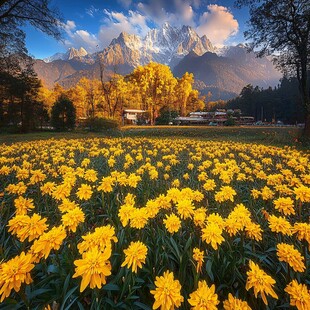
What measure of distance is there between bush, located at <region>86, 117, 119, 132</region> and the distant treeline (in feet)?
208

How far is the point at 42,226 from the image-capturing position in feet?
5.41

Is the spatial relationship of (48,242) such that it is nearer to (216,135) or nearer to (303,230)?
(303,230)

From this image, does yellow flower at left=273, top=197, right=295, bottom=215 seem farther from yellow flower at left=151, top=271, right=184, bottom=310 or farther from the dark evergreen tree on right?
the dark evergreen tree on right

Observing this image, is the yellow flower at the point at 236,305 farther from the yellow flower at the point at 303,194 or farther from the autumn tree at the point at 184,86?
the autumn tree at the point at 184,86

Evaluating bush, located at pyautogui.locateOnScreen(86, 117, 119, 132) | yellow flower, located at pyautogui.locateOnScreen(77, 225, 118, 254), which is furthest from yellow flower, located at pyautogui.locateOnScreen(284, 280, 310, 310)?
bush, located at pyautogui.locateOnScreen(86, 117, 119, 132)

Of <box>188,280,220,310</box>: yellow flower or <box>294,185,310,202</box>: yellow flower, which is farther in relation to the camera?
<box>294,185,310,202</box>: yellow flower

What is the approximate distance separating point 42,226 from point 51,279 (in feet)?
1.80

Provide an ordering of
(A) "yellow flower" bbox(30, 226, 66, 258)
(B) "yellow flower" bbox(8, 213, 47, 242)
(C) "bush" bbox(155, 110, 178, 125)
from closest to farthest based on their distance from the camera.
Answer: (A) "yellow flower" bbox(30, 226, 66, 258) < (B) "yellow flower" bbox(8, 213, 47, 242) < (C) "bush" bbox(155, 110, 178, 125)

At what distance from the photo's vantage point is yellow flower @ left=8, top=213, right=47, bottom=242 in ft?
5.25

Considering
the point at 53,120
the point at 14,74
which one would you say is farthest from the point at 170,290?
the point at 14,74

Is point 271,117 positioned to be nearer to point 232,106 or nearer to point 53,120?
point 232,106

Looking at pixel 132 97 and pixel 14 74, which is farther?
pixel 132 97

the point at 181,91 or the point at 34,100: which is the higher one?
the point at 181,91

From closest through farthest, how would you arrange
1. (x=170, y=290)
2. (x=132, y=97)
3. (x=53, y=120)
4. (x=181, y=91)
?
(x=170, y=290) → (x=53, y=120) → (x=132, y=97) → (x=181, y=91)
